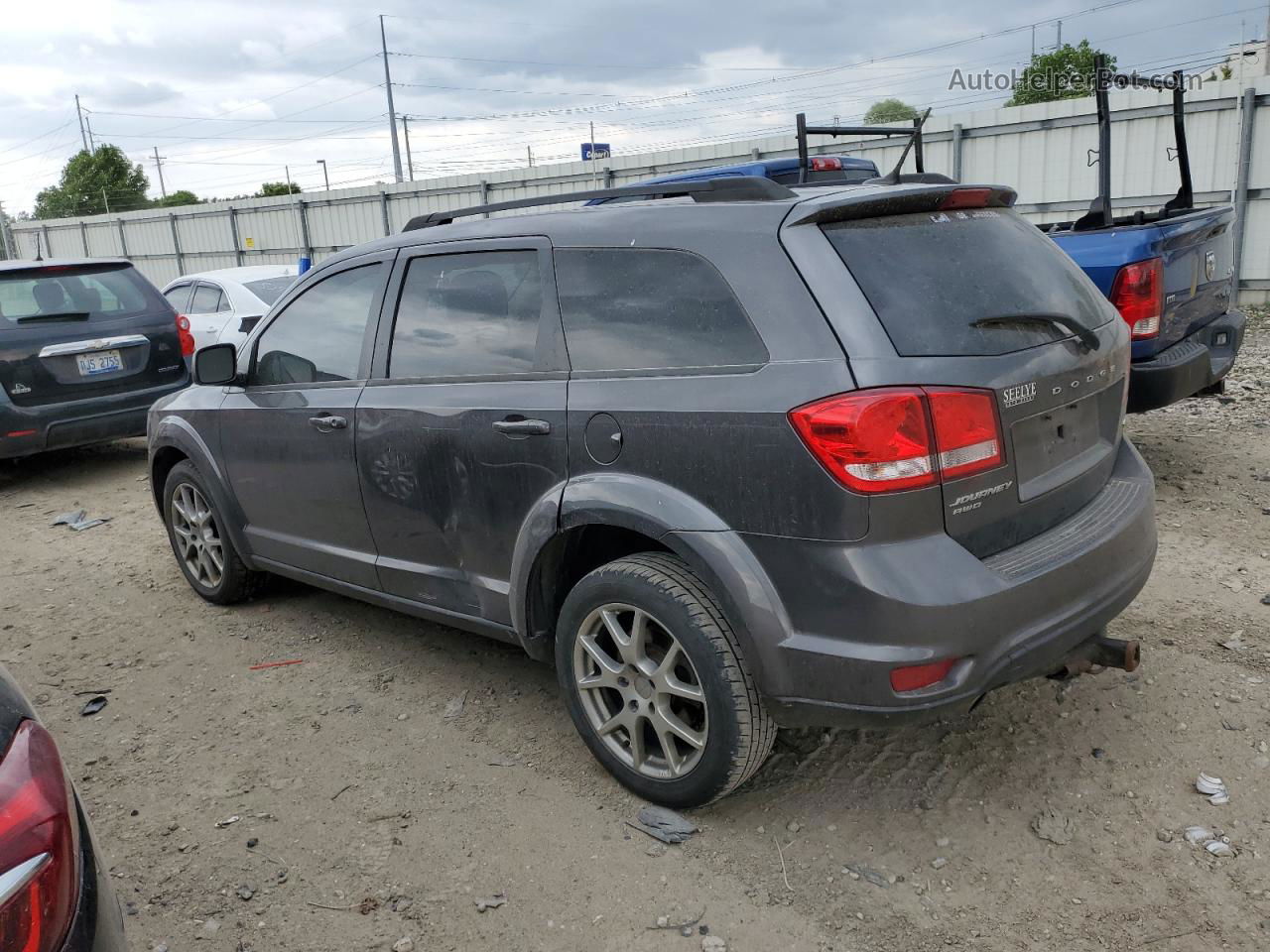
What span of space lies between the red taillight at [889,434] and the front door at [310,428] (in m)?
2.03

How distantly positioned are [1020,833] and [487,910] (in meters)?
1.49

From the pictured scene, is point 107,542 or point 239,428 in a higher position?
point 239,428

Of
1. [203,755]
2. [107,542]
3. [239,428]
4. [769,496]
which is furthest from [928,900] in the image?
[107,542]

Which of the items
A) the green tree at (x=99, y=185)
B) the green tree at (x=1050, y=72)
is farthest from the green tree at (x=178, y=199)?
the green tree at (x=1050, y=72)

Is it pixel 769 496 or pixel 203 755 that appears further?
pixel 203 755

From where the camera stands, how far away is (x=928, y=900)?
104 inches

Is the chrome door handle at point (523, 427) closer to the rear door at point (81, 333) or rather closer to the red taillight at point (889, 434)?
the red taillight at point (889, 434)

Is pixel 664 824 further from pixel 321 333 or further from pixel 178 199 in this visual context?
pixel 178 199

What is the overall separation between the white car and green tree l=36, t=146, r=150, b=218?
66657mm

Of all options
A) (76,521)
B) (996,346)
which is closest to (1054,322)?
(996,346)

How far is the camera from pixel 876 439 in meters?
2.46

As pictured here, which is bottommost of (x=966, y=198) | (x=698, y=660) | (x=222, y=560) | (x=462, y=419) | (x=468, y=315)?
(x=222, y=560)

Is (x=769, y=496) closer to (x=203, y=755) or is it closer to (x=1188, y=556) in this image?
(x=203, y=755)

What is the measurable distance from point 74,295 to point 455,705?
19.2 feet
